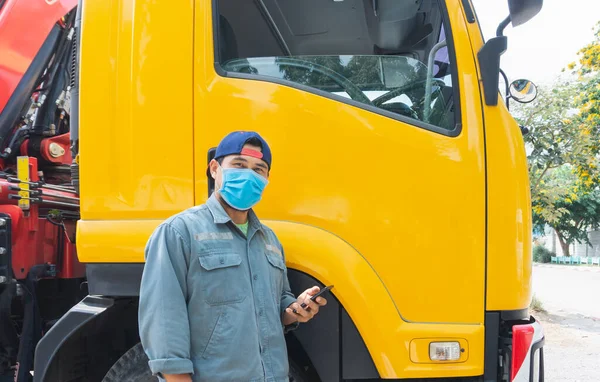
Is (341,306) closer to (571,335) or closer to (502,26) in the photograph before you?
(502,26)

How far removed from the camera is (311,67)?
82.4 inches

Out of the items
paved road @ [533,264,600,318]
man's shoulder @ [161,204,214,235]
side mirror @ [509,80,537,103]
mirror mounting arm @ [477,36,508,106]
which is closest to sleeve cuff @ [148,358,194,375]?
man's shoulder @ [161,204,214,235]

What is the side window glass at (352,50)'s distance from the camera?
6.65ft

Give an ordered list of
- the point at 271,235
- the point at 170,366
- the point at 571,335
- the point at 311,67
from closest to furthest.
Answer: the point at 170,366
the point at 271,235
the point at 311,67
the point at 571,335

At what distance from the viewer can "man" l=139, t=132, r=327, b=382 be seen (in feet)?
4.80

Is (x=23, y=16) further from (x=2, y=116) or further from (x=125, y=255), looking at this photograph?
(x=125, y=255)

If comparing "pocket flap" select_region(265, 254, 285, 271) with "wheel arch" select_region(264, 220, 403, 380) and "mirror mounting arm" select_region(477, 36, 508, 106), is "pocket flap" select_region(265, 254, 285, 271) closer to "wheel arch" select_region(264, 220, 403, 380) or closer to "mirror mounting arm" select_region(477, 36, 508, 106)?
"wheel arch" select_region(264, 220, 403, 380)

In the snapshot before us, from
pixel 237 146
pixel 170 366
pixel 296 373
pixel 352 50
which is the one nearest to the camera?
pixel 170 366

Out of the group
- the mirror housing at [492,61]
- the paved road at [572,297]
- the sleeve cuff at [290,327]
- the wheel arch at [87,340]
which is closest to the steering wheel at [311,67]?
the mirror housing at [492,61]

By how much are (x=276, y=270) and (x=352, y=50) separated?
121cm

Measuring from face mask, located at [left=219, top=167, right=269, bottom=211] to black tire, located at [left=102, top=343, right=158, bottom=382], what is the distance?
815 millimetres

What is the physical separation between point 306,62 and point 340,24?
0.40m

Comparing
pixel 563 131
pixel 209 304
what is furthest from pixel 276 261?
pixel 563 131

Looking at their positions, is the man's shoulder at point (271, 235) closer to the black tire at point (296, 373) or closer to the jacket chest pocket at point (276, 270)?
the jacket chest pocket at point (276, 270)
